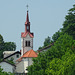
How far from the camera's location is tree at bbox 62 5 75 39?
4265 inches

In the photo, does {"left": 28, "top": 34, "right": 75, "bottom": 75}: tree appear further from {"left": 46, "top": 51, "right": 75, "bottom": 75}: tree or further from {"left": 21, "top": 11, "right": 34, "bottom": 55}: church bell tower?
{"left": 21, "top": 11, "right": 34, "bottom": 55}: church bell tower

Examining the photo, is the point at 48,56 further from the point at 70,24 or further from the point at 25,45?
the point at 25,45

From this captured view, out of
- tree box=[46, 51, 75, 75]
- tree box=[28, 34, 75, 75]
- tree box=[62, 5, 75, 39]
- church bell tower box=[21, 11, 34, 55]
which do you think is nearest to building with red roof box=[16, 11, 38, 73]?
church bell tower box=[21, 11, 34, 55]

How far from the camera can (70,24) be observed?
109125 mm

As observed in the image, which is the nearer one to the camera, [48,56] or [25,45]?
[48,56]

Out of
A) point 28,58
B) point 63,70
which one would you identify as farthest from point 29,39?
point 63,70

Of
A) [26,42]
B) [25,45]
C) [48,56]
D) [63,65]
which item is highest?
[26,42]

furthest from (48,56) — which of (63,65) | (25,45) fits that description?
(25,45)

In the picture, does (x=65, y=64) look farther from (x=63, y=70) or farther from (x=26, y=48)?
(x=26, y=48)

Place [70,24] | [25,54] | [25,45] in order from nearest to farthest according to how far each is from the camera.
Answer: [70,24]
[25,54]
[25,45]

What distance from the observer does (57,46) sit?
84.1 m

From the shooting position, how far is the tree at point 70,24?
10833 cm

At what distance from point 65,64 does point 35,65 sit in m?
11.9

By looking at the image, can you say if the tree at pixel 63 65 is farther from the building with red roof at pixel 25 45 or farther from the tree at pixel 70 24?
the building with red roof at pixel 25 45
